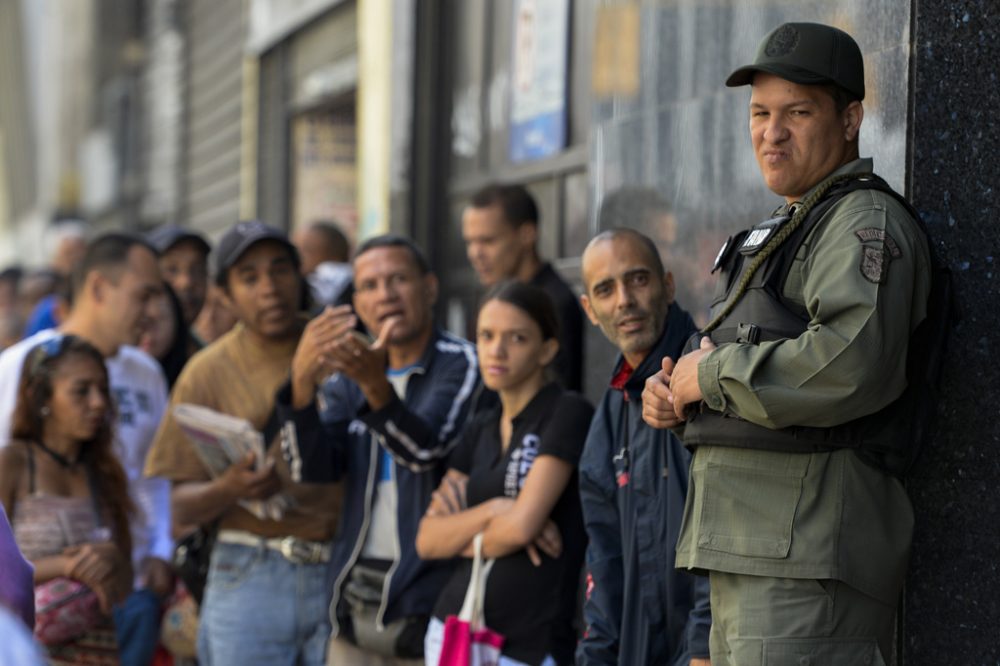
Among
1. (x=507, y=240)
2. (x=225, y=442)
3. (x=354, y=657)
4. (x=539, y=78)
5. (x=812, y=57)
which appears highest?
(x=539, y=78)

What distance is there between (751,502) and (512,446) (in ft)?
4.93

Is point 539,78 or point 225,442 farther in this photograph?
point 539,78

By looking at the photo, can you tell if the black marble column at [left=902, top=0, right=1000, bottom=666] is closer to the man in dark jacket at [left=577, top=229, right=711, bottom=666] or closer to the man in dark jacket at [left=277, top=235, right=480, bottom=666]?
the man in dark jacket at [left=577, top=229, right=711, bottom=666]

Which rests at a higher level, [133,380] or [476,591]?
[133,380]

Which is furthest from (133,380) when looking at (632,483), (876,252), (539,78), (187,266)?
(876,252)

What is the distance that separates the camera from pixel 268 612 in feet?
17.9

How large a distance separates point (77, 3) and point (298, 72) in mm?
13301

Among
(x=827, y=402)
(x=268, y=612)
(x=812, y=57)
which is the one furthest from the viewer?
(x=268, y=612)

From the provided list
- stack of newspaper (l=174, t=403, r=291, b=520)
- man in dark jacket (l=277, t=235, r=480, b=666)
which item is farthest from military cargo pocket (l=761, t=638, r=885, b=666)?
stack of newspaper (l=174, t=403, r=291, b=520)

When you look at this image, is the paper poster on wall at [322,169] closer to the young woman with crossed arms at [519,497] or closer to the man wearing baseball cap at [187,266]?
the man wearing baseball cap at [187,266]

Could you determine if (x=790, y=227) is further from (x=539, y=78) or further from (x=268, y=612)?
(x=539, y=78)

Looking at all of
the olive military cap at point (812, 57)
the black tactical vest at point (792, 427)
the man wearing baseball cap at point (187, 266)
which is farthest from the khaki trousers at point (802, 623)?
the man wearing baseball cap at point (187, 266)

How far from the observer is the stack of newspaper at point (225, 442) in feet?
17.8

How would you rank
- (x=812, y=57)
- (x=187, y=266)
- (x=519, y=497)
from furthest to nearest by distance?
1. (x=187, y=266)
2. (x=519, y=497)
3. (x=812, y=57)
